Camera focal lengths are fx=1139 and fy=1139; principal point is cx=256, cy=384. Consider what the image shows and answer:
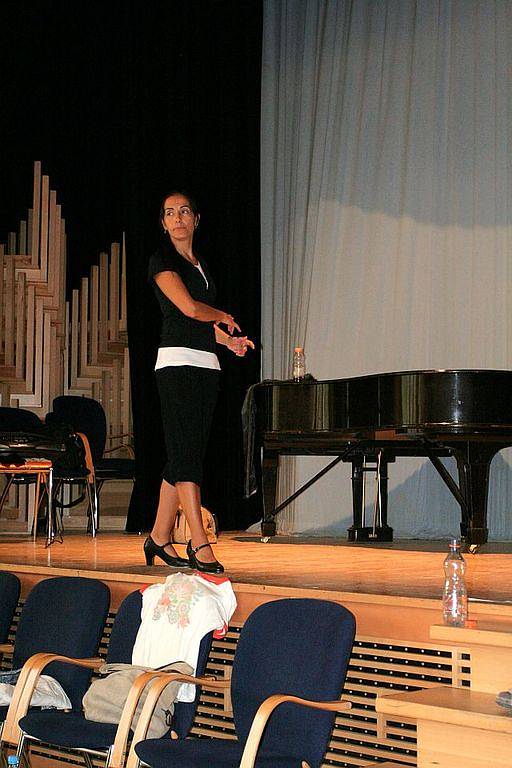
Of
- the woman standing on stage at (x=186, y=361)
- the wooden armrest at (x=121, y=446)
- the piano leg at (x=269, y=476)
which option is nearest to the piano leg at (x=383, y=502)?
the piano leg at (x=269, y=476)

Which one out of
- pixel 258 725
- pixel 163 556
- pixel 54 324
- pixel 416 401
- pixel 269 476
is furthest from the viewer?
pixel 54 324

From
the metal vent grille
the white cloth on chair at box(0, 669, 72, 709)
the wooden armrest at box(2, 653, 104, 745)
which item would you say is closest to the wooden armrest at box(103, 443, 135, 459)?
the white cloth on chair at box(0, 669, 72, 709)

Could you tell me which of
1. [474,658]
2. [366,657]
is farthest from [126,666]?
[474,658]

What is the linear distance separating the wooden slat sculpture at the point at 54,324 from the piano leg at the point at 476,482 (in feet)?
14.5

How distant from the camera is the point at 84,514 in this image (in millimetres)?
9695

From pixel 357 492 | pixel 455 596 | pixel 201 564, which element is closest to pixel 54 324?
pixel 357 492

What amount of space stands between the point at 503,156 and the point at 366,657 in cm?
481

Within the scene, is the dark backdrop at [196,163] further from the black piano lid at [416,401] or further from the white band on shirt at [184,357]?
the white band on shirt at [184,357]

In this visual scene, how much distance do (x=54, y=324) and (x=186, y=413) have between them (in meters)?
5.17

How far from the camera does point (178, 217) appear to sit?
15.2ft

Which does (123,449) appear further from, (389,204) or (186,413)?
(186,413)

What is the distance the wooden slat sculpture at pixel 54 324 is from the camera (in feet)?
30.5

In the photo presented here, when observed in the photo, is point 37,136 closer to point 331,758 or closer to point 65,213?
point 65,213

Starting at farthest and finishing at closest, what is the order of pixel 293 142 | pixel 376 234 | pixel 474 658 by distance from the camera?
pixel 293 142 → pixel 376 234 → pixel 474 658
